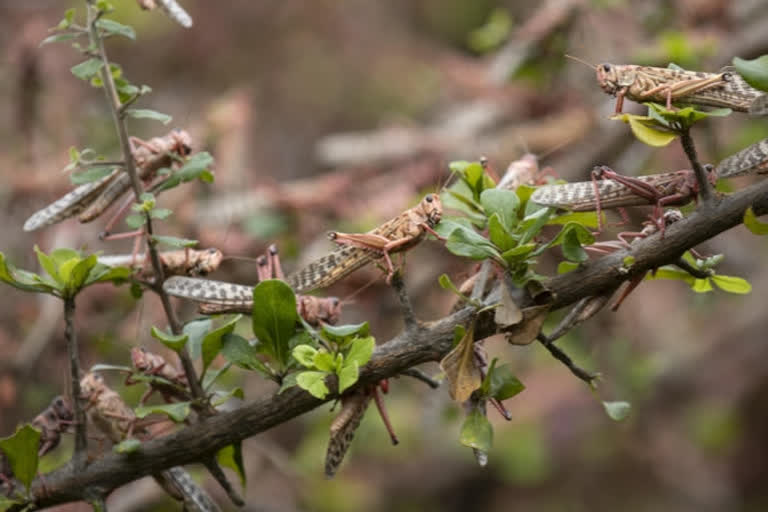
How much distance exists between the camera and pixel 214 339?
103cm

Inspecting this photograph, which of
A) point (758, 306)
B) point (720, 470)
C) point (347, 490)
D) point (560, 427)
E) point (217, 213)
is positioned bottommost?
point (720, 470)

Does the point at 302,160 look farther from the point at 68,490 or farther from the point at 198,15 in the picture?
the point at 68,490

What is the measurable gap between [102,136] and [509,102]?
1.71 meters

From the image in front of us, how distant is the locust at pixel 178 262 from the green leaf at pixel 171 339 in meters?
0.12

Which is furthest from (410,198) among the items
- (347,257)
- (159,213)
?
(159,213)

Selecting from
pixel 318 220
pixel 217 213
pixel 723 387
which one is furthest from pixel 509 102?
pixel 723 387

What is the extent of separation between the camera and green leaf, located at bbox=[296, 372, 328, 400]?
93cm

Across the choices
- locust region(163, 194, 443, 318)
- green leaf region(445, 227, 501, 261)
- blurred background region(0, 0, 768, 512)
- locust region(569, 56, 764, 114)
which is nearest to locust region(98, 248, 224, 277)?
locust region(163, 194, 443, 318)

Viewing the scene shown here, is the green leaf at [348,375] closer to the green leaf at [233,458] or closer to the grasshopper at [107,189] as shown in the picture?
the green leaf at [233,458]

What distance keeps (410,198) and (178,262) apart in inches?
64.3

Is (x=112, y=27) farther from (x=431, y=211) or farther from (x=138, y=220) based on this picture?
(x=431, y=211)

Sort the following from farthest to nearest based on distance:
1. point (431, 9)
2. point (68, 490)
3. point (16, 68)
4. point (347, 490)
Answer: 1. point (431, 9)
2. point (347, 490)
3. point (16, 68)
4. point (68, 490)

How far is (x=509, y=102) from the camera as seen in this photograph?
328 centimetres

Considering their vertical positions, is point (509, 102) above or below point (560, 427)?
above
